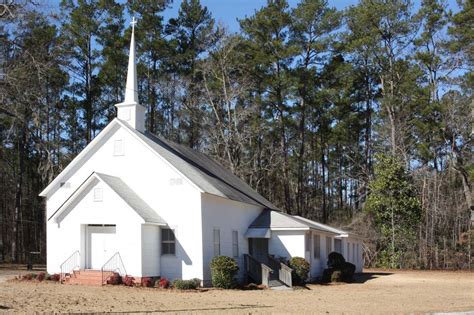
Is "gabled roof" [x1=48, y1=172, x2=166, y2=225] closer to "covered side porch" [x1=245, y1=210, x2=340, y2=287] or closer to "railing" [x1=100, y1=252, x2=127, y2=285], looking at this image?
"railing" [x1=100, y1=252, x2=127, y2=285]

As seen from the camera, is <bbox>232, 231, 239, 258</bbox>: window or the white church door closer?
the white church door

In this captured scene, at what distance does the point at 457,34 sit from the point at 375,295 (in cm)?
3078

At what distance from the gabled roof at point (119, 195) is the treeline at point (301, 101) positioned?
17267mm

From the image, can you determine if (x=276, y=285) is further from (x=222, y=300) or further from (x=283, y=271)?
(x=222, y=300)

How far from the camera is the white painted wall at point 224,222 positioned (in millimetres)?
26094

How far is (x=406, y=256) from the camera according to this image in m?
45.3

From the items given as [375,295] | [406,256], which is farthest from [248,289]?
[406,256]

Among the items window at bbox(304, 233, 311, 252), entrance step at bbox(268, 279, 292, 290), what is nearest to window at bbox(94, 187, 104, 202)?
entrance step at bbox(268, 279, 292, 290)

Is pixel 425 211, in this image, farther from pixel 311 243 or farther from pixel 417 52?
pixel 311 243

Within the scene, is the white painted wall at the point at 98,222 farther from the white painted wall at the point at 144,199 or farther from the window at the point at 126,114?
the window at the point at 126,114

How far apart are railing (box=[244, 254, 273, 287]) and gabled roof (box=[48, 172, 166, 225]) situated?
16.9 ft

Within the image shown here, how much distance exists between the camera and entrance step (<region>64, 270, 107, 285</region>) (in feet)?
80.9

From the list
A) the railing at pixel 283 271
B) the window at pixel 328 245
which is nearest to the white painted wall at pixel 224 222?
the railing at pixel 283 271

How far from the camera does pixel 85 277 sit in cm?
2497
